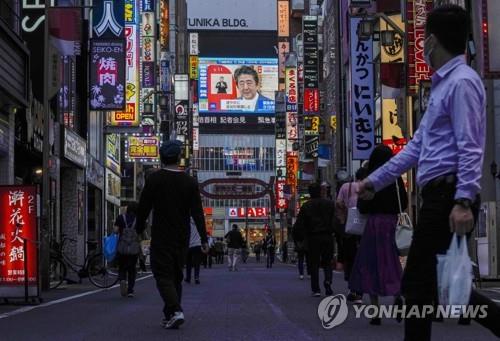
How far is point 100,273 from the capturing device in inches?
681

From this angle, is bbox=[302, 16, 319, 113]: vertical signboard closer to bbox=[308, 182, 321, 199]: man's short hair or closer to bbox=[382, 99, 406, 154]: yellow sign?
bbox=[382, 99, 406, 154]: yellow sign

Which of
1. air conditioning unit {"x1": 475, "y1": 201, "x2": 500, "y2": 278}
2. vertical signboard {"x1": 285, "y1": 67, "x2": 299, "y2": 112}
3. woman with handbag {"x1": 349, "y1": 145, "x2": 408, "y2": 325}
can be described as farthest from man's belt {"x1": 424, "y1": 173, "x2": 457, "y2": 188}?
vertical signboard {"x1": 285, "y1": 67, "x2": 299, "y2": 112}

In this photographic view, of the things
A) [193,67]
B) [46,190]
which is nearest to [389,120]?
[46,190]

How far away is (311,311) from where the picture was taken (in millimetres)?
10203

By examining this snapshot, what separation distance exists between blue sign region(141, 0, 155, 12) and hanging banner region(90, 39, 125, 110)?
26.4 m

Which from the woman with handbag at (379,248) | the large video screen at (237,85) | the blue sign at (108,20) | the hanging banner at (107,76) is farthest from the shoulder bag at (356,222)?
the large video screen at (237,85)

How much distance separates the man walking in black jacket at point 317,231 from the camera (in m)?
12.6

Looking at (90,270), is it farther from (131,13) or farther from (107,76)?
(131,13)

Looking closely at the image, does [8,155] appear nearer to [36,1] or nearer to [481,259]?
[36,1]

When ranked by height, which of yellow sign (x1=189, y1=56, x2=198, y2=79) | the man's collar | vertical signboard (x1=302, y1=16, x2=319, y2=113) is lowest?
the man's collar

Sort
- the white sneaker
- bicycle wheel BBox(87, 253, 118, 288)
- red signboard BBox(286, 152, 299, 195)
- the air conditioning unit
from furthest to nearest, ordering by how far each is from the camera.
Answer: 1. red signboard BBox(286, 152, 299, 195)
2. the air conditioning unit
3. bicycle wheel BBox(87, 253, 118, 288)
4. the white sneaker

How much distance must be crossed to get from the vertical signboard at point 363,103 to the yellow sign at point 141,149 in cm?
1171

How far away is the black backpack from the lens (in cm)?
1366

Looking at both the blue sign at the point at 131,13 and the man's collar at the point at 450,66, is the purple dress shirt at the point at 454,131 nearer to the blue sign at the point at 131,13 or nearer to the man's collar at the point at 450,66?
the man's collar at the point at 450,66
